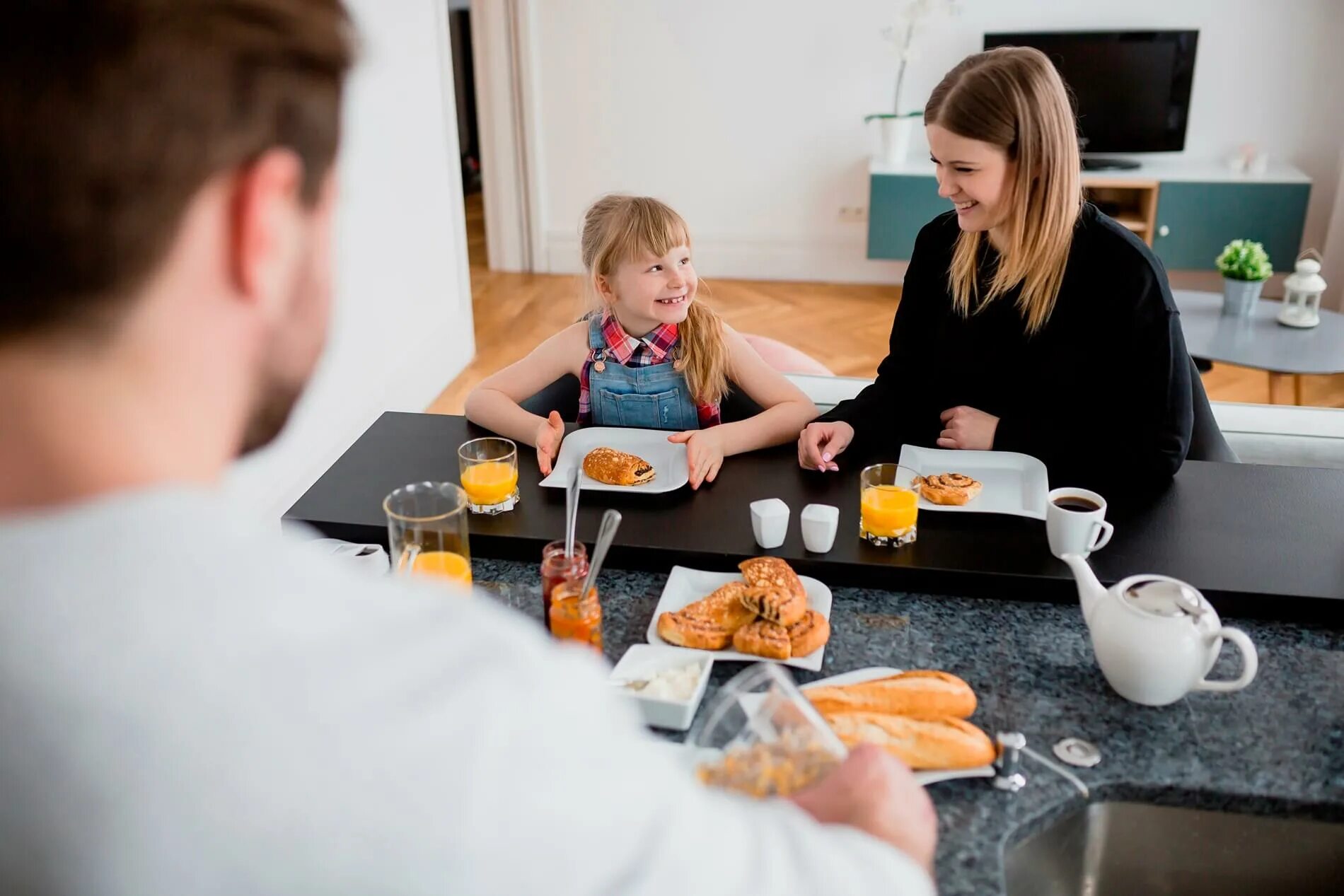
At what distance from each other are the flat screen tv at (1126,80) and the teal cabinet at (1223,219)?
0.32 meters

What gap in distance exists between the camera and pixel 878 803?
76 cm

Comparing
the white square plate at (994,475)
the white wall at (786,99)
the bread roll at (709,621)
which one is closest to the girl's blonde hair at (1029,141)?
the white square plate at (994,475)

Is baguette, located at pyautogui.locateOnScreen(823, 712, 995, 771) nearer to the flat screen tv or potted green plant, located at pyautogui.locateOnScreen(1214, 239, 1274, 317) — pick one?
potted green plant, located at pyautogui.locateOnScreen(1214, 239, 1274, 317)

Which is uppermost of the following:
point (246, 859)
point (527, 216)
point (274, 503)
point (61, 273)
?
A: point (61, 273)

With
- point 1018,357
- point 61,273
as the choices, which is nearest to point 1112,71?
point 1018,357

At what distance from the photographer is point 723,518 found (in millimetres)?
1563

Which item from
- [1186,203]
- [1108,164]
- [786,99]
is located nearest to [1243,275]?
[1186,203]

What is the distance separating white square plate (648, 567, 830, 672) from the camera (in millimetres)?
1254

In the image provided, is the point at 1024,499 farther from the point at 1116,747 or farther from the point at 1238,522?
the point at 1116,747

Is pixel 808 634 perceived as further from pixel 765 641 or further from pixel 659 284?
pixel 659 284

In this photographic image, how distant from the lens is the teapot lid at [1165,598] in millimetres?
1165

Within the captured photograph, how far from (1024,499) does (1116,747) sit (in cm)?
55

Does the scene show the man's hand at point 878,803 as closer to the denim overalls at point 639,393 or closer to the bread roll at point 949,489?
the bread roll at point 949,489

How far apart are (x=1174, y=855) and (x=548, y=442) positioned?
1.07 metres
